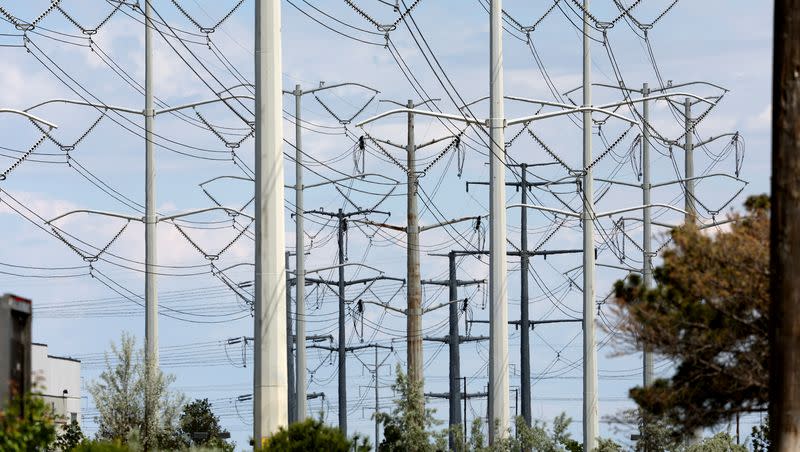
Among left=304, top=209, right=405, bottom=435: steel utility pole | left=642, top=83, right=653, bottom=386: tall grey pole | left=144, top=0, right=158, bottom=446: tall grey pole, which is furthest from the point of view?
left=304, top=209, right=405, bottom=435: steel utility pole

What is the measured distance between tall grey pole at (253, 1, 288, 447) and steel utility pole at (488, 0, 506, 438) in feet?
37.8

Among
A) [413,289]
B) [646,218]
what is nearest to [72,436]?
[413,289]

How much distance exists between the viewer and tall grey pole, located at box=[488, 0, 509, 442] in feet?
107

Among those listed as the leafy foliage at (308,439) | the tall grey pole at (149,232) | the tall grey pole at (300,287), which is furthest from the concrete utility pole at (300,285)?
the leafy foliage at (308,439)

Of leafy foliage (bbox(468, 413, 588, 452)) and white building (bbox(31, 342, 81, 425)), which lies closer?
leafy foliage (bbox(468, 413, 588, 452))

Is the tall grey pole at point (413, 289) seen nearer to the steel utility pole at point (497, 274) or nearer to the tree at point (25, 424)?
the steel utility pole at point (497, 274)

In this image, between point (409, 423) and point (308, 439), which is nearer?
point (308, 439)

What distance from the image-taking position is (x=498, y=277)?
33562mm

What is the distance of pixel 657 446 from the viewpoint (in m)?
45.7

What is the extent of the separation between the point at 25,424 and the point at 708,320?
813cm

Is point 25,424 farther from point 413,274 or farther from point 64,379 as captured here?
point 64,379

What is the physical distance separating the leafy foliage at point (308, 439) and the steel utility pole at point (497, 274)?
8256mm

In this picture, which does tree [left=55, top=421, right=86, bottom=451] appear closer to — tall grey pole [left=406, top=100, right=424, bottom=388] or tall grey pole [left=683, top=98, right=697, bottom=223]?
Result: tall grey pole [left=406, top=100, right=424, bottom=388]

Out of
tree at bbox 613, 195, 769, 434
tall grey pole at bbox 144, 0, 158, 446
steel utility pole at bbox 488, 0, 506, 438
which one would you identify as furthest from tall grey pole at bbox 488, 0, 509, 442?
tree at bbox 613, 195, 769, 434
